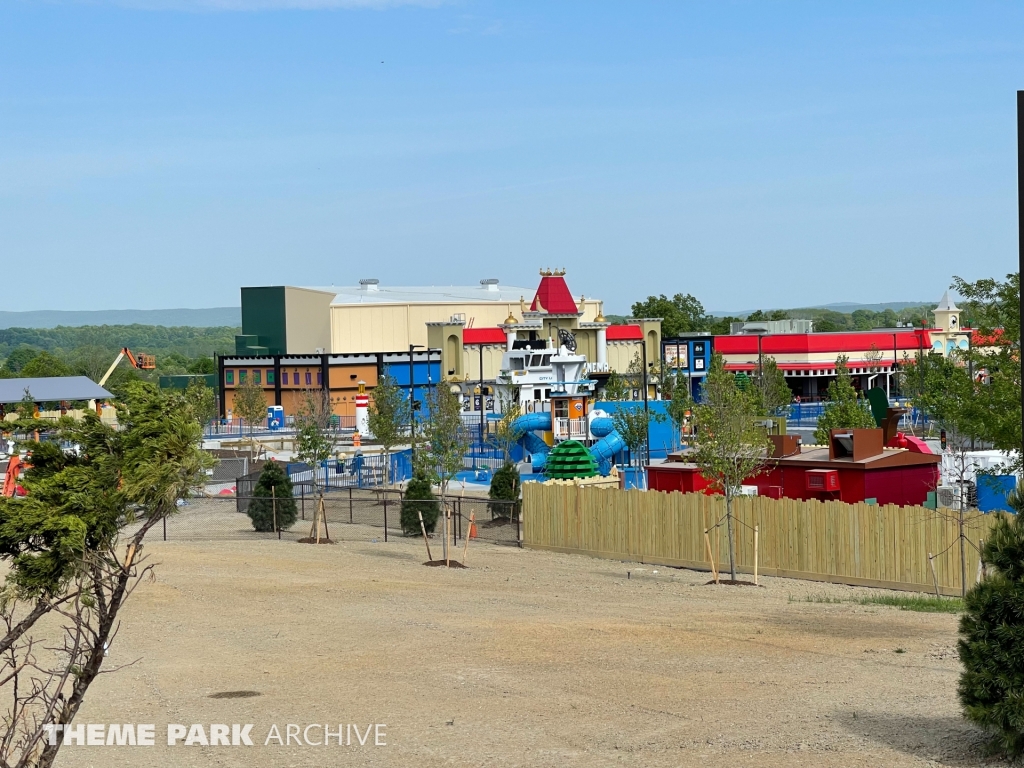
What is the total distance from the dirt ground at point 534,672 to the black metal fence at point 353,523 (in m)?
7.60

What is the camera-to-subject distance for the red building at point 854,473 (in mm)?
33656

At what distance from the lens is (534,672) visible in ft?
59.8

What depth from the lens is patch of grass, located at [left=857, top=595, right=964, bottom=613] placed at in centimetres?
2372

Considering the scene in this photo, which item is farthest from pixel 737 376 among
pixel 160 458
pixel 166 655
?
pixel 160 458

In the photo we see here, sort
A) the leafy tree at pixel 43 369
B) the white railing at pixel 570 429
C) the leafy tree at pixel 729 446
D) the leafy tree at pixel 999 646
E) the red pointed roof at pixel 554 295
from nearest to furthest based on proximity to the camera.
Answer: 1. the leafy tree at pixel 999 646
2. the leafy tree at pixel 729 446
3. the white railing at pixel 570 429
4. the red pointed roof at pixel 554 295
5. the leafy tree at pixel 43 369

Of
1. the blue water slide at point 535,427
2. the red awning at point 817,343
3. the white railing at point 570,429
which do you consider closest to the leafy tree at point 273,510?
the white railing at point 570,429

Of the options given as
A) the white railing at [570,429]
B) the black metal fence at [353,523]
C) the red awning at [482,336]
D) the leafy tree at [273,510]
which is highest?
the red awning at [482,336]

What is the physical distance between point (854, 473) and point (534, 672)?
17.6 m

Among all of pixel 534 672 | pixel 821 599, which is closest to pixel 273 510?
pixel 821 599

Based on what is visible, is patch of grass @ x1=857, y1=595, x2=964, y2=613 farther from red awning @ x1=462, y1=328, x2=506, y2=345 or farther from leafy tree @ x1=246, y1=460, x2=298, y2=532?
red awning @ x1=462, y1=328, x2=506, y2=345

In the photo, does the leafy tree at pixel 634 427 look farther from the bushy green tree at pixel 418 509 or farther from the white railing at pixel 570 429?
the bushy green tree at pixel 418 509

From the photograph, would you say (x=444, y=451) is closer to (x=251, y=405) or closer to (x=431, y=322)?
(x=251, y=405)

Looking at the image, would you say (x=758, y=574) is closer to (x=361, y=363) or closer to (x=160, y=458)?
(x=160, y=458)

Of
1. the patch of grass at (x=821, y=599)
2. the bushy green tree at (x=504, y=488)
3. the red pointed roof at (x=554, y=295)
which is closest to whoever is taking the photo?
the patch of grass at (x=821, y=599)
